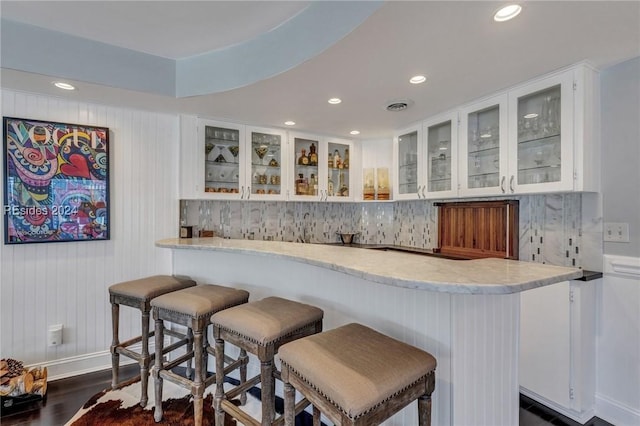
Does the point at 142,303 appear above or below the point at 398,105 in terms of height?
below

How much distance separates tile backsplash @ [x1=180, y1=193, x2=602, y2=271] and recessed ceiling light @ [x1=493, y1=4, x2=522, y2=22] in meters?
1.37

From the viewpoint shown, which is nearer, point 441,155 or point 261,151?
point 441,155

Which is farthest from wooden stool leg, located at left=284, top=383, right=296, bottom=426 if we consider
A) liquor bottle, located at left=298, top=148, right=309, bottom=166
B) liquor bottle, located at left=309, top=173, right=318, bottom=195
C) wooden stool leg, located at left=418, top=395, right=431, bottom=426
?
liquor bottle, located at left=298, top=148, right=309, bottom=166

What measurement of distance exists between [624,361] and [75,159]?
4058 millimetres

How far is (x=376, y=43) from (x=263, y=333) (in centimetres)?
153

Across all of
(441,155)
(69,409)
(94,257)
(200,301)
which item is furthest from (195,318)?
(441,155)

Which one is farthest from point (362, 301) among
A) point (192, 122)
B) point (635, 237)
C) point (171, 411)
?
point (192, 122)

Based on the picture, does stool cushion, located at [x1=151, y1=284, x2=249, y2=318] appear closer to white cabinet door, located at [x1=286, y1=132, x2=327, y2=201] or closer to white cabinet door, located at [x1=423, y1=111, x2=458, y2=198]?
white cabinet door, located at [x1=286, y1=132, x2=327, y2=201]

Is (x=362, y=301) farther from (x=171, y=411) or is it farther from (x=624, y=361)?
(x=624, y=361)

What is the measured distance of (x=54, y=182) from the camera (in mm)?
2467

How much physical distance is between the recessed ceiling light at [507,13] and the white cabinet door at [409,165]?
167cm

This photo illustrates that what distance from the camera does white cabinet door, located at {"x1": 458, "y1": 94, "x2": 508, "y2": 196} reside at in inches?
94.0

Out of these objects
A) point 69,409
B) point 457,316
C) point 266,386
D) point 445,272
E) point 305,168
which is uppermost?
point 305,168

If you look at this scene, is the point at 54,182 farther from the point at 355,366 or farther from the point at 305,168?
the point at 355,366
